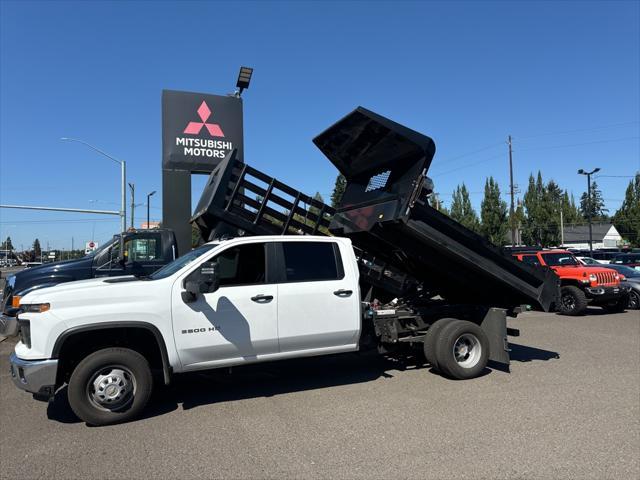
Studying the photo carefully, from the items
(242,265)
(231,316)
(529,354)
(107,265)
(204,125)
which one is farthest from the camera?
(204,125)

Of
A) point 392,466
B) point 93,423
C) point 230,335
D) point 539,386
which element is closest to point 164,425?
point 93,423

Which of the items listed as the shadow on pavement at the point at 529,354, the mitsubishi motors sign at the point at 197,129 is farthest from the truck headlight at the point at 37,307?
the mitsubishi motors sign at the point at 197,129

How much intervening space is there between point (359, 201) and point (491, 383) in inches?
122

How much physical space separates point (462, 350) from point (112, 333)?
15.2ft

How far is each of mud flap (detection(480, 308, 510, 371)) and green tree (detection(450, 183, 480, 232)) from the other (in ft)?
174

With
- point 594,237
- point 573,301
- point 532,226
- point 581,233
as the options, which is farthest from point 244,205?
point 594,237

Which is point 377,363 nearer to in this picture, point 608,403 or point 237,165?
point 608,403

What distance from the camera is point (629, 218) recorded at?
71.8 metres

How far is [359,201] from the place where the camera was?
6836mm

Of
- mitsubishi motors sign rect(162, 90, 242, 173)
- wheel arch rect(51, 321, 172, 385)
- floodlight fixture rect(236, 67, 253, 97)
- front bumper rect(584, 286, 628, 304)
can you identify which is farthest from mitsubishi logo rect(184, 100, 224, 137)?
front bumper rect(584, 286, 628, 304)

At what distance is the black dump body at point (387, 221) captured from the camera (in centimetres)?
590

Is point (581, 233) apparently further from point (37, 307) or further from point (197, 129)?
point (37, 307)

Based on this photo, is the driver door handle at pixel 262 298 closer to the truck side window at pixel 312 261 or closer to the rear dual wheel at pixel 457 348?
the truck side window at pixel 312 261

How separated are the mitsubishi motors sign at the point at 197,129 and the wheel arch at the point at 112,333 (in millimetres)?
12437
